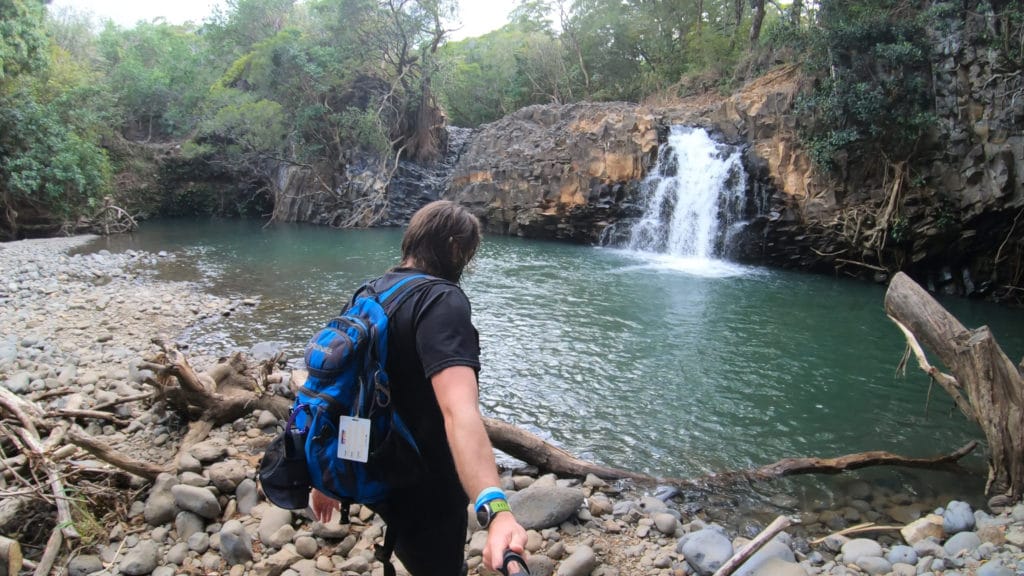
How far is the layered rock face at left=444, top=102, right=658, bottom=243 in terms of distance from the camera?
19.3 m

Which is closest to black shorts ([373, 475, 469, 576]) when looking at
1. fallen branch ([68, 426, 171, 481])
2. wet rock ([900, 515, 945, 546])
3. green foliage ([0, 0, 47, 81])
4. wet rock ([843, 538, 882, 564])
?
fallen branch ([68, 426, 171, 481])

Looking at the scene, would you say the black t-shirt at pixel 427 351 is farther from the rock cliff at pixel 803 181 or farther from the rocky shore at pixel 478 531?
the rock cliff at pixel 803 181

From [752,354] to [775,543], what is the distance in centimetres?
557

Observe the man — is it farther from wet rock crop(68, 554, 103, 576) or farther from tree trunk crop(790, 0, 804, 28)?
Result: tree trunk crop(790, 0, 804, 28)

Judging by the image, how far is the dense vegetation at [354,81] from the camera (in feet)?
45.1

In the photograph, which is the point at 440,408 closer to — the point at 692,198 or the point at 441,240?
the point at 441,240

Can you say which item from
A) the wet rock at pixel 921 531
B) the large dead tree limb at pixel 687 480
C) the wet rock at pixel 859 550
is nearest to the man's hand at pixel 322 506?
the large dead tree limb at pixel 687 480

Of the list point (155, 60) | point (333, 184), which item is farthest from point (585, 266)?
point (155, 60)

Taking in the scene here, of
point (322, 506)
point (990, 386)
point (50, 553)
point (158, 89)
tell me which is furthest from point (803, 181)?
point (158, 89)

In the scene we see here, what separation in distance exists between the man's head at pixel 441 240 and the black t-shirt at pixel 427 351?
0.08 m

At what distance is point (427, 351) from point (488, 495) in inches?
15.5

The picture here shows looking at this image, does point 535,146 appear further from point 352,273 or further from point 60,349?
point 60,349

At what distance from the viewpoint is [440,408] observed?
5.34 feet

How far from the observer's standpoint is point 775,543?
3445 millimetres
